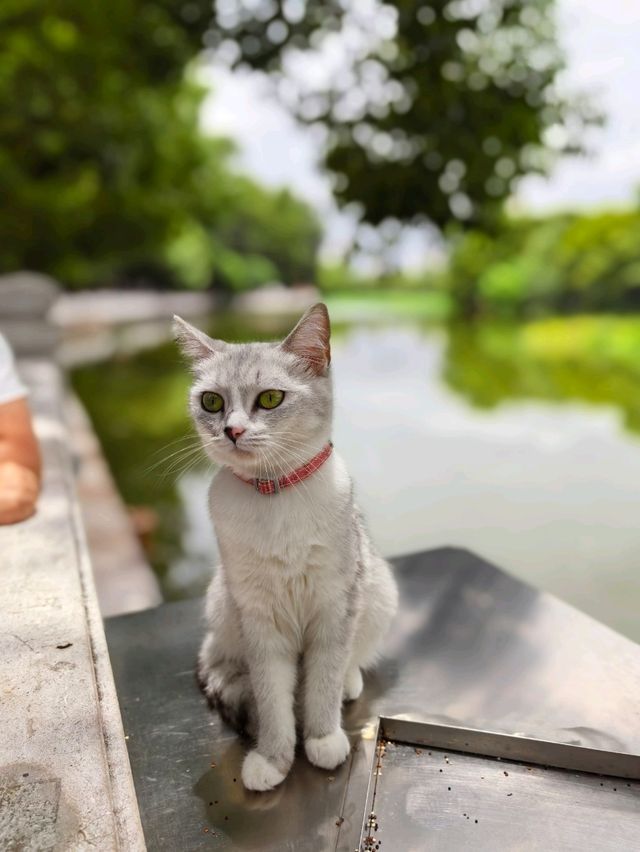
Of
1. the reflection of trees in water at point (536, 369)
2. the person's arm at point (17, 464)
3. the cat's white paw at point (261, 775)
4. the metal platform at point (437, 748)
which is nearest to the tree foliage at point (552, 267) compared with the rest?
the reflection of trees in water at point (536, 369)

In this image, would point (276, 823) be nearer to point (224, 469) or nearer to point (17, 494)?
point (224, 469)

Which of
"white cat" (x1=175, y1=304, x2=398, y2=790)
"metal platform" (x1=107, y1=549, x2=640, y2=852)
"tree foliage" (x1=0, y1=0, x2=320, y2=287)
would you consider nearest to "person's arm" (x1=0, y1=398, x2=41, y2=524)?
"metal platform" (x1=107, y1=549, x2=640, y2=852)

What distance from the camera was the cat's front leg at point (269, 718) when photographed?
3.30ft

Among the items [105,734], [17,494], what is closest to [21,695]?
[105,734]

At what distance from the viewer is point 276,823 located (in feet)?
3.14

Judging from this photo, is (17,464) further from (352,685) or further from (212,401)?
(352,685)

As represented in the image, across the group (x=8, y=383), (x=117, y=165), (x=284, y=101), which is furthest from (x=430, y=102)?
(x=117, y=165)

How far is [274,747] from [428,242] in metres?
2.27

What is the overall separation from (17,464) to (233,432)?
83cm

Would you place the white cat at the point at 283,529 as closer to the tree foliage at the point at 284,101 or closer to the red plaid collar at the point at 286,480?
the red plaid collar at the point at 286,480

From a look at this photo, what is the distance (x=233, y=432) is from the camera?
3.03 ft

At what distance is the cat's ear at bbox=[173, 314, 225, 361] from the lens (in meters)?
1.03

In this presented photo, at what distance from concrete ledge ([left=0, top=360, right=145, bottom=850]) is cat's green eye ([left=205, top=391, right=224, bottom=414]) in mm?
416

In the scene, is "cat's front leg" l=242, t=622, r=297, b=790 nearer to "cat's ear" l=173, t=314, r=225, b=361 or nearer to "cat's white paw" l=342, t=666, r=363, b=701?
"cat's white paw" l=342, t=666, r=363, b=701
